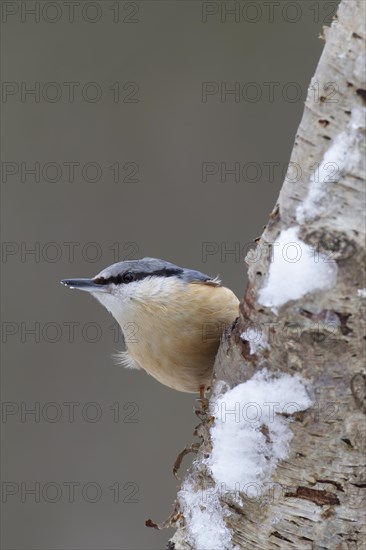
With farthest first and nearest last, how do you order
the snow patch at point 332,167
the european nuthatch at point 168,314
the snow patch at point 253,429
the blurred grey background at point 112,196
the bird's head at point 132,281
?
the blurred grey background at point 112,196, the bird's head at point 132,281, the european nuthatch at point 168,314, the snow patch at point 253,429, the snow patch at point 332,167

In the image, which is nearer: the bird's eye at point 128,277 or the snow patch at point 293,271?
the snow patch at point 293,271

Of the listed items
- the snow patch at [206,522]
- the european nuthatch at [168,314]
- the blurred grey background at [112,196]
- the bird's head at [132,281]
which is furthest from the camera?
the blurred grey background at [112,196]

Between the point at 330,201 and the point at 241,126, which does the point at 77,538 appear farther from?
the point at 330,201

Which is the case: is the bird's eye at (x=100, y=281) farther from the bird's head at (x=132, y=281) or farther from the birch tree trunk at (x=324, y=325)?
the birch tree trunk at (x=324, y=325)

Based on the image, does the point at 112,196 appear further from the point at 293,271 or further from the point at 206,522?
the point at 293,271

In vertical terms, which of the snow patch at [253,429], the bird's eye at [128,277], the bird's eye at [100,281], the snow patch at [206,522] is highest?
the bird's eye at [128,277]

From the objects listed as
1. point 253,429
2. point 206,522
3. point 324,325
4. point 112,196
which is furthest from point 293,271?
point 112,196

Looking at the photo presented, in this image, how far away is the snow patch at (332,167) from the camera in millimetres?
1232

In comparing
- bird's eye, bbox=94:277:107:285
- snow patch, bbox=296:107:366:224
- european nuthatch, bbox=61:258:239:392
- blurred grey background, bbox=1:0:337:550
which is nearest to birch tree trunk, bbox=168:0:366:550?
snow patch, bbox=296:107:366:224

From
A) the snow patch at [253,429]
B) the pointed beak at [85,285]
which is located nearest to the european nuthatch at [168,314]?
the pointed beak at [85,285]

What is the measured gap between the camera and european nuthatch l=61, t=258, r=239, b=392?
195 centimetres

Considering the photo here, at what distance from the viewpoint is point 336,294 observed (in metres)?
1.29

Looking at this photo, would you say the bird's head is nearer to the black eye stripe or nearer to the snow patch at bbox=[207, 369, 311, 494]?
the black eye stripe

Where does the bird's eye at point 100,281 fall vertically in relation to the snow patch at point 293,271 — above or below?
below
